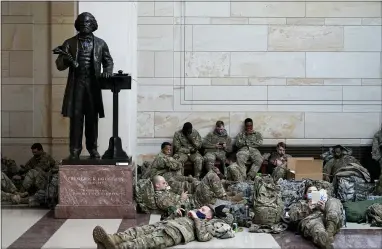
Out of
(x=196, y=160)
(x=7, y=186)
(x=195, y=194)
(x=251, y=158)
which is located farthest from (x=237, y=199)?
(x=7, y=186)

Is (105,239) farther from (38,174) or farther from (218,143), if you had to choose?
(218,143)

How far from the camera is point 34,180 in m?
11.1

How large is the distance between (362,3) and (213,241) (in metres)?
8.37

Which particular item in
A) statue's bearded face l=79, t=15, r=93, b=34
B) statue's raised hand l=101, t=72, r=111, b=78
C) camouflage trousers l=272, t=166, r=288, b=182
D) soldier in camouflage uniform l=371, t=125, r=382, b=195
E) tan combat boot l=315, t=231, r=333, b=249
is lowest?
tan combat boot l=315, t=231, r=333, b=249

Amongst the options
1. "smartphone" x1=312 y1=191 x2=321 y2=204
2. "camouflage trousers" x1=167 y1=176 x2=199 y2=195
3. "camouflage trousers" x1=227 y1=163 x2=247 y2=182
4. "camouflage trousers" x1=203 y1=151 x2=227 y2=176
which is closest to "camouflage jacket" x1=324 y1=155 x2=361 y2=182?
"camouflage trousers" x1=227 y1=163 x2=247 y2=182

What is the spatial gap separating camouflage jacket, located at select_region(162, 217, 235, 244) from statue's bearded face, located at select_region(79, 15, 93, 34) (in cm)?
357

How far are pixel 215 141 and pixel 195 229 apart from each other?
5531mm

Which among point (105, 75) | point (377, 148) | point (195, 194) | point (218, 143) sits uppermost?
point (105, 75)

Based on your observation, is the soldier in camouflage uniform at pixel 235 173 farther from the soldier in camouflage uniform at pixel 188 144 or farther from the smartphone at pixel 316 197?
the smartphone at pixel 316 197

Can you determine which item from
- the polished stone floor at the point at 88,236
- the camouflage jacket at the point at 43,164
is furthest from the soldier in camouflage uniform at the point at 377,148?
the camouflage jacket at the point at 43,164

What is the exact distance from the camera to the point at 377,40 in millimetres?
13891

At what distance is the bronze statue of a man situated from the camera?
9508mm

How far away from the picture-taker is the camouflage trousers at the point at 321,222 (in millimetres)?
7569

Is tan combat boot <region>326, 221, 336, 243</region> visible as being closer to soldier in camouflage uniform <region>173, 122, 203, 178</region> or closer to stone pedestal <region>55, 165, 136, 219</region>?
stone pedestal <region>55, 165, 136, 219</region>
